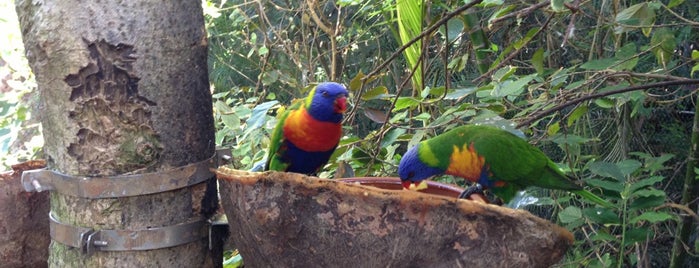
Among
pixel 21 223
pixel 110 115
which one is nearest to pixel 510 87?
pixel 110 115

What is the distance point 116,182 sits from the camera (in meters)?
0.94

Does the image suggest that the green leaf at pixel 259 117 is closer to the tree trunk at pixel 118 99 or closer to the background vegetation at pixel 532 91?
the background vegetation at pixel 532 91

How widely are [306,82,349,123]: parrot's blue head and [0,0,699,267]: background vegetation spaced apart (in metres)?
0.08

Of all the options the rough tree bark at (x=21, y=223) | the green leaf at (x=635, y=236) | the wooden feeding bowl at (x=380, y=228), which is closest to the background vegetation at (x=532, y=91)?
the green leaf at (x=635, y=236)

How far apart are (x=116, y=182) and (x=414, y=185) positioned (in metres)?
0.51

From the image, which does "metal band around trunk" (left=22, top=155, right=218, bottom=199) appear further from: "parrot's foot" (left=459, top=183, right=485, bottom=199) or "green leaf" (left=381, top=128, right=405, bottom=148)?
"green leaf" (left=381, top=128, right=405, bottom=148)

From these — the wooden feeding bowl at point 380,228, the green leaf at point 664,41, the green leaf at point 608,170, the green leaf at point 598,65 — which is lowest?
the green leaf at point 608,170

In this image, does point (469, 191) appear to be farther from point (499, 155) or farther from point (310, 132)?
point (310, 132)

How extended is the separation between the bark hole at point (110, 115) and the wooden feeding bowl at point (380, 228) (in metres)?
0.18

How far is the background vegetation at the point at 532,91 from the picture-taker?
1457mm

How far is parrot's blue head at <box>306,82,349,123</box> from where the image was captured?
4.21ft

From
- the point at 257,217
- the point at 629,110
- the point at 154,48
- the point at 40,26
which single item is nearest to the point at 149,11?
the point at 154,48

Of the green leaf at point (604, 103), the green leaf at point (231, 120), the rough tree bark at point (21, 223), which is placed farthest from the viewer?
the green leaf at point (231, 120)

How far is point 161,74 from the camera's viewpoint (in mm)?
949
